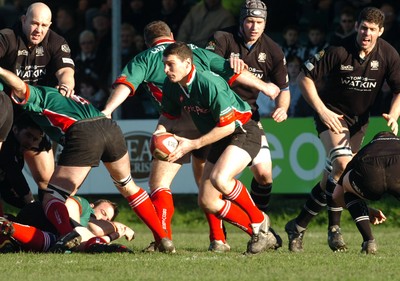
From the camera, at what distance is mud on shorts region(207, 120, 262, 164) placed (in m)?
10.4

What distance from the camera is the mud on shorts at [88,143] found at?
10.2m

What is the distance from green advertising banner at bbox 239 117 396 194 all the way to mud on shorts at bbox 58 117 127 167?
5.27 meters

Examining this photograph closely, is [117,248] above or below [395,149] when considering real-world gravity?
below

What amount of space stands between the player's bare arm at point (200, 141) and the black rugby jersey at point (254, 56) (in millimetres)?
1485

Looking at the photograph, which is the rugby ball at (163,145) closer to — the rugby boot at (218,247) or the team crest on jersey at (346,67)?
the rugby boot at (218,247)

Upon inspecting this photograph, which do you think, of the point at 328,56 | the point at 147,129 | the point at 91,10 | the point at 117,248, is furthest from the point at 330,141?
the point at 91,10

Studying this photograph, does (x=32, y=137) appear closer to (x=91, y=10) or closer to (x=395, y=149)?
(x=395, y=149)

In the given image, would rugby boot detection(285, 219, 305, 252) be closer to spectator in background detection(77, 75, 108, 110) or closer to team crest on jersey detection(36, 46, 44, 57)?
team crest on jersey detection(36, 46, 44, 57)

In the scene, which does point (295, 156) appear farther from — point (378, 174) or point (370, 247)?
point (378, 174)

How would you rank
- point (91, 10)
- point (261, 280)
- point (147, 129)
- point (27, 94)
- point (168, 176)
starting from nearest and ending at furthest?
point (261, 280), point (27, 94), point (168, 176), point (147, 129), point (91, 10)

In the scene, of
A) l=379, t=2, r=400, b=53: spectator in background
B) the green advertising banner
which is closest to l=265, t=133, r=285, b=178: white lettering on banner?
the green advertising banner

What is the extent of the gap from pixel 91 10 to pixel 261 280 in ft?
40.4

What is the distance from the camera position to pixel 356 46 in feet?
37.1

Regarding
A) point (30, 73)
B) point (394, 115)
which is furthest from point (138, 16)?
point (394, 115)
